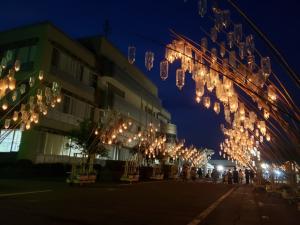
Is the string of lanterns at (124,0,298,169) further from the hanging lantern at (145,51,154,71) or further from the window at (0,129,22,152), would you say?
the window at (0,129,22,152)

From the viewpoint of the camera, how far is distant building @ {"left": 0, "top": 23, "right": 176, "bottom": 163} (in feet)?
108

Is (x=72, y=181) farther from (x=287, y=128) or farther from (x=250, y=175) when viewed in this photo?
(x=250, y=175)

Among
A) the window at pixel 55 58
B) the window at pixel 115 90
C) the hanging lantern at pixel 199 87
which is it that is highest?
the window at pixel 115 90

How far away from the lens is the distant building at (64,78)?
32938mm

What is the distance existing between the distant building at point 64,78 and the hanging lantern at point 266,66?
26.2 metres

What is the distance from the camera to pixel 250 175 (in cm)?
4462

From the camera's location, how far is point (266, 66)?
1065 centimetres

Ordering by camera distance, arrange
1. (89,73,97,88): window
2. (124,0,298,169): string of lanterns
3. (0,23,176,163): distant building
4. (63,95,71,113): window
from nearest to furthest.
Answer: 1. (124,0,298,169): string of lanterns
2. (0,23,176,163): distant building
3. (63,95,71,113): window
4. (89,73,97,88): window

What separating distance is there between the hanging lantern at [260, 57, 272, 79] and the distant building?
26.2 meters


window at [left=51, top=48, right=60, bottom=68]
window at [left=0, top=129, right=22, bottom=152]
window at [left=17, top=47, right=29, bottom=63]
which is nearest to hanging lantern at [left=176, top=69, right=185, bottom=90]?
window at [left=0, top=129, right=22, bottom=152]

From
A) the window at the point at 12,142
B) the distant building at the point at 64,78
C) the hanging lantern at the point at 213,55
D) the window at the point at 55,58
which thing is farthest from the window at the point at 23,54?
the hanging lantern at the point at 213,55

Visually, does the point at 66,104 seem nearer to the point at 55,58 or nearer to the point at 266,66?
the point at 55,58

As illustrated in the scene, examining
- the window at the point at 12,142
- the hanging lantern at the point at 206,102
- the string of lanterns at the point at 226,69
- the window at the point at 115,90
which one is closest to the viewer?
the string of lanterns at the point at 226,69

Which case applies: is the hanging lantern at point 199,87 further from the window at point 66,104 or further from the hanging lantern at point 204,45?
the window at point 66,104
